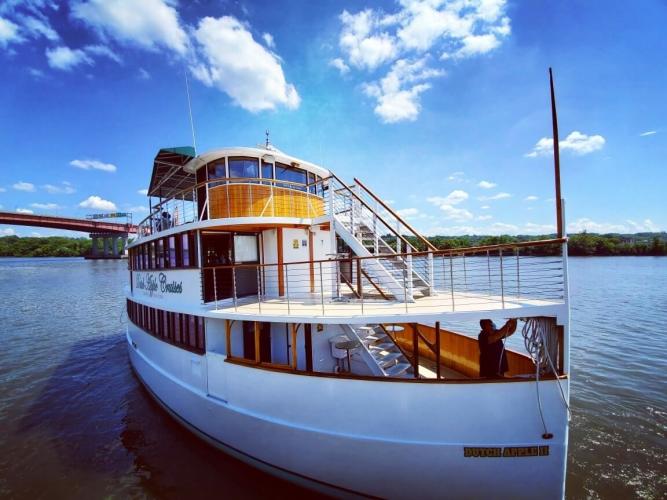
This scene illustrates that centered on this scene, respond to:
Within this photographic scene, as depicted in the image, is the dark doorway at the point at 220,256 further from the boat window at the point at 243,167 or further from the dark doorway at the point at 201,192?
the boat window at the point at 243,167

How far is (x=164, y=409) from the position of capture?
31.1ft

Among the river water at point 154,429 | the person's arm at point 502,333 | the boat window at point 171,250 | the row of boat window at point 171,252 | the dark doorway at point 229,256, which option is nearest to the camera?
the person's arm at point 502,333

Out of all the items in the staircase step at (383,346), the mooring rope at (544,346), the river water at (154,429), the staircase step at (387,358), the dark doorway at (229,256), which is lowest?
the river water at (154,429)

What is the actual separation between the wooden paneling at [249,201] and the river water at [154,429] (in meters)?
5.94

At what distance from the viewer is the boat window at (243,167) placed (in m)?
8.68

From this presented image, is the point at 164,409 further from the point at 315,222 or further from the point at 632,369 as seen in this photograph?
the point at 632,369

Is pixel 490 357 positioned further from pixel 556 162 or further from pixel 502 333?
pixel 556 162

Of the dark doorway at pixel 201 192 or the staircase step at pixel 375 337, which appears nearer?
the staircase step at pixel 375 337

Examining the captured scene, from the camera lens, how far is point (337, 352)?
704cm

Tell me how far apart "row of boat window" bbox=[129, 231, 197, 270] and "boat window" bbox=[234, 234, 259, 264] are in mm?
1219

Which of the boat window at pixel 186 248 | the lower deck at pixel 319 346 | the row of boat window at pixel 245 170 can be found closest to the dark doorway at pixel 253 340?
the lower deck at pixel 319 346

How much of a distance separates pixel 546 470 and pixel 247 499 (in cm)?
547

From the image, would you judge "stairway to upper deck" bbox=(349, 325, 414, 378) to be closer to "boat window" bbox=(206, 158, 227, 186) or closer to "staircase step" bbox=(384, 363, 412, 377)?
"staircase step" bbox=(384, 363, 412, 377)

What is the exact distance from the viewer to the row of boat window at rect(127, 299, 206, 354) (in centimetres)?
741
